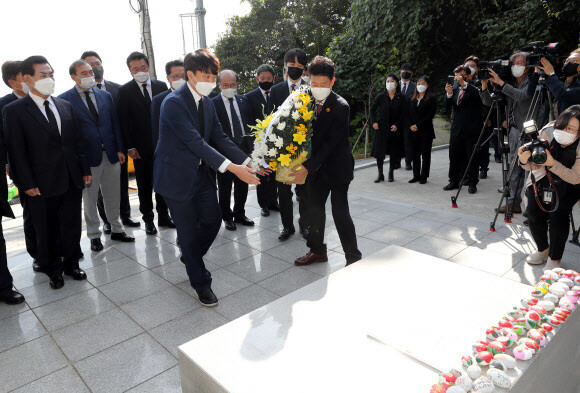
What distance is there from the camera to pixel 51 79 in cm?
328

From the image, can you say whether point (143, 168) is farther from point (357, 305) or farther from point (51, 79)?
point (357, 305)

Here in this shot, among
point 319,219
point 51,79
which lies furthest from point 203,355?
point 51,79

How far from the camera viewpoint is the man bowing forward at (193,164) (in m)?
2.85

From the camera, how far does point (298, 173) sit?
325cm

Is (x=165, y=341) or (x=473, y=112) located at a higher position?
(x=473, y=112)

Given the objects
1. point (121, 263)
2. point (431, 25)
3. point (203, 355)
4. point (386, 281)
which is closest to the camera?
point (203, 355)

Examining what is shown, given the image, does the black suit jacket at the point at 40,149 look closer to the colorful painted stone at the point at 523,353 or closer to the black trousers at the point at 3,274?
the black trousers at the point at 3,274

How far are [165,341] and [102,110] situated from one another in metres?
2.73

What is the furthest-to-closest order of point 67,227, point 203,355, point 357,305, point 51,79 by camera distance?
1. point 67,227
2. point 51,79
3. point 357,305
4. point 203,355

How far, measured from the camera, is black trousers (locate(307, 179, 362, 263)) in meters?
3.42

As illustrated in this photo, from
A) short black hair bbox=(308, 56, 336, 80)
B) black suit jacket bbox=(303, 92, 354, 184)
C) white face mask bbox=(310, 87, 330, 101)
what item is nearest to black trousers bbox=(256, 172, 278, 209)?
black suit jacket bbox=(303, 92, 354, 184)

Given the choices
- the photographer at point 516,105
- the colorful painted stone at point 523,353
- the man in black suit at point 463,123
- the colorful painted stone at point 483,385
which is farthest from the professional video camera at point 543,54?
the colorful painted stone at point 483,385

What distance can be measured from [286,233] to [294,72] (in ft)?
5.75

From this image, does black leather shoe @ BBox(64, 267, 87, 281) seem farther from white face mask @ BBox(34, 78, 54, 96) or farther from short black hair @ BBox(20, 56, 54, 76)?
short black hair @ BBox(20, 56, 54, 76)
